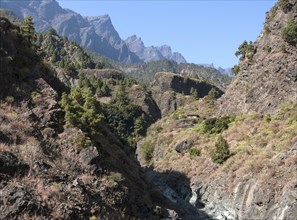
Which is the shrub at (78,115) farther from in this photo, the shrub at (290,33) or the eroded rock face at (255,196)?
the shrub at (290,33)

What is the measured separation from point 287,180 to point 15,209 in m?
31.0

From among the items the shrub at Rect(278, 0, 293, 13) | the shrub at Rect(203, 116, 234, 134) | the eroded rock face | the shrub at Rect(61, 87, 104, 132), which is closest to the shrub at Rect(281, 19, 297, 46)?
the shrub at Rect(278, 0, 293, 13)

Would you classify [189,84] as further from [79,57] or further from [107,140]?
[107,140]

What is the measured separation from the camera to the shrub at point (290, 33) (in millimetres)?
69000

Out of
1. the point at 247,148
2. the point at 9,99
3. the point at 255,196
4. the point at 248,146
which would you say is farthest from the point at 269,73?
the point at 9,99

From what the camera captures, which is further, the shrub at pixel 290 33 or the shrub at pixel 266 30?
the shrub at pixel 266 30

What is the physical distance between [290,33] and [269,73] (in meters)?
8.29

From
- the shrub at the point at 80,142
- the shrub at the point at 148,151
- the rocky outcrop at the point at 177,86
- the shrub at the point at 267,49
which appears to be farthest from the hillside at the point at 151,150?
the rocky outcrop at the point at 177,86

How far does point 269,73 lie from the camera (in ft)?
234

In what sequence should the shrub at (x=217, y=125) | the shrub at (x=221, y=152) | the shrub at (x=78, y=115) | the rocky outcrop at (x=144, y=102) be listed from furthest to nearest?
1. the rocky outcrop at (x=144, y=102)
2. the shrub at (x=217, y=125)
3. the shrub at (x=221, y=152)
4. the shrub at (x=78, y=115)

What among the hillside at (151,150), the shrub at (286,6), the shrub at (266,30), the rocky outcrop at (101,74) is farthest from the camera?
the rocky outcrop at (101,74)

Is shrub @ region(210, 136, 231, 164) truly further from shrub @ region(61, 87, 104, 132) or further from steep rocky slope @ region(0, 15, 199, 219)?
shrub @ region(61, 87, 104, 132)

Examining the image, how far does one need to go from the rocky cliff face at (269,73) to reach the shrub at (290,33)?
0.77m

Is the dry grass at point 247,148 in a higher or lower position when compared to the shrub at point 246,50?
lower
